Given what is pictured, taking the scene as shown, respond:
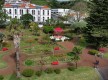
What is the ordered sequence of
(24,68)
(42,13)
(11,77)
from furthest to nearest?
1. (42,13)
2. (24,68)
3. (11,77)

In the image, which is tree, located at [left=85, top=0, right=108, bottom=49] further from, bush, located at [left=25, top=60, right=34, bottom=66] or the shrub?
the shrub

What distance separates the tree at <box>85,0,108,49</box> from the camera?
6122 centimetres

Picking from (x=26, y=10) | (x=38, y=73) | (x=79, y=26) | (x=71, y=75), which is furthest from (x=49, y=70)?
(x=26, y=10)

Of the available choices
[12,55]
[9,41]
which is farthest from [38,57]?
[9,41]

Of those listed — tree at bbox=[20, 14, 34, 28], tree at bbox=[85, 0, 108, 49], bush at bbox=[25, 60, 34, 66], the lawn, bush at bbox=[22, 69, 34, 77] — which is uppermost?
tree at bbox=[85, 0, 108, 49]

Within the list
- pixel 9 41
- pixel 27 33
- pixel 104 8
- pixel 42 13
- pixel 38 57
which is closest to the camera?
pixel 38 57

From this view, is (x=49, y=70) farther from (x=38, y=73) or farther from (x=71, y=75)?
(x=71, y=75)

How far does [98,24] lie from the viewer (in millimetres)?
62906

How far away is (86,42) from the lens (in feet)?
216

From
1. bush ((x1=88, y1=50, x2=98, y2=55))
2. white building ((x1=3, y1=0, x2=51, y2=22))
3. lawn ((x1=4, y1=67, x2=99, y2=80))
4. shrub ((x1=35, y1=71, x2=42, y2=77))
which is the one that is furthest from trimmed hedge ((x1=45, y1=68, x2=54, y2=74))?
white building ((x1=3, y1=0, x2=51, y2=22))

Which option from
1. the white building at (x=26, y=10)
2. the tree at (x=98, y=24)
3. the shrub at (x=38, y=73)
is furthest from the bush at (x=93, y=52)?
the white building at (x=26, y=10)

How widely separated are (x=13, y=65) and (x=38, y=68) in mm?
5085

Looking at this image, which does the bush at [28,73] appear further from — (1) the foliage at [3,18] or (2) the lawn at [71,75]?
(1) the foliage at [3,18]

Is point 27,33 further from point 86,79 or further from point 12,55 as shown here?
point 86,79
